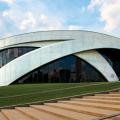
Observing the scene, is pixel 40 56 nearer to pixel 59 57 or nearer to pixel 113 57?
pixel 59 57

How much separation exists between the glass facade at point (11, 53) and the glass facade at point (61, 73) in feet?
13.1

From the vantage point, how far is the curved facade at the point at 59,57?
3900 centimetres

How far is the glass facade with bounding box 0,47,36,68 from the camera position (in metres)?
42.7

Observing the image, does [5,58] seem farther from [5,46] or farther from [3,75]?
[3,75]

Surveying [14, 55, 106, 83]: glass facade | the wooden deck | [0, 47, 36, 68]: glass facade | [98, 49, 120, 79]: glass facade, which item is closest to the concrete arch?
[14, 55, 106, 83]: glass facade

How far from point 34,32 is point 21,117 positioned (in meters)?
29.2

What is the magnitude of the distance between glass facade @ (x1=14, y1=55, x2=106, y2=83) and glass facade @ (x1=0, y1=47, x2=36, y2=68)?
3989mm

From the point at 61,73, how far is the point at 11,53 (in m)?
Result: 7.62

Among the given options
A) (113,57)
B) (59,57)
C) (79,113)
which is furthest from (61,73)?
(79,113)

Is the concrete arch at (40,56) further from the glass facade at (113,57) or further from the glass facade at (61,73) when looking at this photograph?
the glass facade at (113,57)

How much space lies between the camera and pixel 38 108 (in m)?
14.8

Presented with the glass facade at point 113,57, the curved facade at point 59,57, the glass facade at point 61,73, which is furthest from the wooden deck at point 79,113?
the glass facade at point 113,57

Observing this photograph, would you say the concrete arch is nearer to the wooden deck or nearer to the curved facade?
the curved facade

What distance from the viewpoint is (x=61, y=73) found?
3984cm
